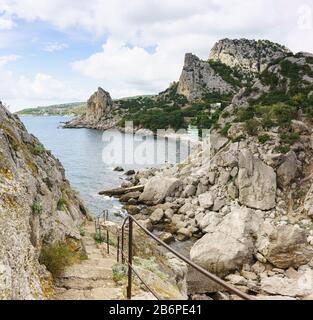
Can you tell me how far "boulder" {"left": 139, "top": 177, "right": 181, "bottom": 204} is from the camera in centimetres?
3409

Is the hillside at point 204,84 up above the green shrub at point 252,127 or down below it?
above

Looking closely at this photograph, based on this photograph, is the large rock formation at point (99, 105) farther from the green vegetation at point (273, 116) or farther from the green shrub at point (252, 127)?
the green shrub at point (252, 127)

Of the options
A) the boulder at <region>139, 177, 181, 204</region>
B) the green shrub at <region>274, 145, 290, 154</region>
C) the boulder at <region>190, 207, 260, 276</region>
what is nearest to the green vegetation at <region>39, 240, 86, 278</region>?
the boulder at <region>190, 207, 260, 276</region>

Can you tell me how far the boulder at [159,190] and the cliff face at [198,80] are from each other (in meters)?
90.3

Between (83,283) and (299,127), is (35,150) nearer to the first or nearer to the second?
(83,283)

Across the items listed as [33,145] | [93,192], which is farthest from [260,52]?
[33,145]

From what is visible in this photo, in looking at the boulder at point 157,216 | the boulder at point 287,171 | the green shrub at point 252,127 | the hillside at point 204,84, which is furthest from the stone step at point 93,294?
the hillside at point 204,84

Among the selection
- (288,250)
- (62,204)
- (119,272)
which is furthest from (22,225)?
(288,250)

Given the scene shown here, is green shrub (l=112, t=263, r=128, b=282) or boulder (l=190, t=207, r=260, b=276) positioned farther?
boulder (l=190, t=207, r=260, b=276)

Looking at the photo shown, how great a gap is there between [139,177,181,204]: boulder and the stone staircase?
25.7 meters

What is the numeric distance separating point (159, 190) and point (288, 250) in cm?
1605

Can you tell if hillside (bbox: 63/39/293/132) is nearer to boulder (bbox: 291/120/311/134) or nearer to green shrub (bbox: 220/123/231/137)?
green shrub (bbox: 220/123/231/137)

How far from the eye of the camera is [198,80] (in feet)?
412

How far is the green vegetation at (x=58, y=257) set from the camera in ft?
23.0
